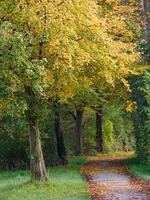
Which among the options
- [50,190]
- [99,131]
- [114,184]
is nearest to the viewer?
[50,190]

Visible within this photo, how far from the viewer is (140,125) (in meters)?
28.4

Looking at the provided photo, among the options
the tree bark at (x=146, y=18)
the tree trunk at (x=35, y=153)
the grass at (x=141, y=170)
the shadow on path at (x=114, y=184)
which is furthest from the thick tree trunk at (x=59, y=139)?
the tree trunk at (x=35, y=153)

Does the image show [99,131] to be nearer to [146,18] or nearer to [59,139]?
[146,18]

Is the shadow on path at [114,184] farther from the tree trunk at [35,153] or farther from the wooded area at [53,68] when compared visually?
the wooded area at [53,68]

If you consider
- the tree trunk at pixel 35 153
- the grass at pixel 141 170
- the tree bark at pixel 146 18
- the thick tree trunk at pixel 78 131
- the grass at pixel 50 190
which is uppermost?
the tree bark at pixel 146 18

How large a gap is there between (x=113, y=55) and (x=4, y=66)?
20.0 ft

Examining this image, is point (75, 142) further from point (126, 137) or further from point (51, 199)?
point (51, 199)

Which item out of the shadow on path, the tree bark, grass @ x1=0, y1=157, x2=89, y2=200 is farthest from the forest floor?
the tree bark

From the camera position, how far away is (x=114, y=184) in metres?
21.0

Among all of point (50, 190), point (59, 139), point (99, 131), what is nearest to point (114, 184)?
point (50, 190)

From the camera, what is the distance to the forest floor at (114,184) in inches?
687

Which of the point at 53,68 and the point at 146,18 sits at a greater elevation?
the point at 146,18

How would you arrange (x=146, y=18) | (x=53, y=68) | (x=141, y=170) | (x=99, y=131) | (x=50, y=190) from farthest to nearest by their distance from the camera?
(x=99, y=131), (x=146, y=18), (x=141, y=170), (x=53, y=68), (x=50, y=190)

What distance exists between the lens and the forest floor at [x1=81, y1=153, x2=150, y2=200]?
1746cm
